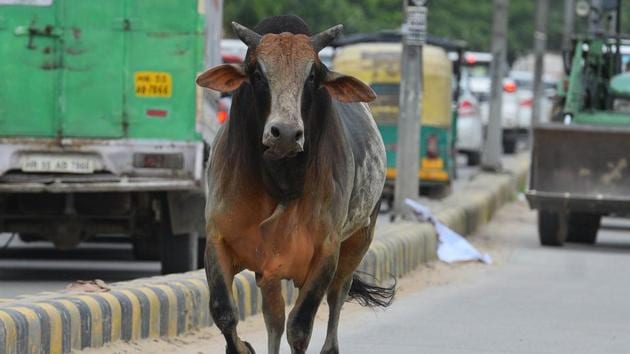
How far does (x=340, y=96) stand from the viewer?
335 inches

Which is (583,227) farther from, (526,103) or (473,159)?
(526,103)

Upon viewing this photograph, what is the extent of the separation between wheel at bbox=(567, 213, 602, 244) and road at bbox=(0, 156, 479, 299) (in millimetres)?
5548

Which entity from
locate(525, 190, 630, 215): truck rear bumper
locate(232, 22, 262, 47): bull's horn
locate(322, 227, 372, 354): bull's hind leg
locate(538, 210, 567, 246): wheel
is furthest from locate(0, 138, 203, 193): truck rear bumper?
locate(538, 210, 567, 246): wheel

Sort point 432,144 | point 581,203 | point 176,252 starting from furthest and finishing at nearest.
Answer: point 432,144
point 581,203
point 176,252

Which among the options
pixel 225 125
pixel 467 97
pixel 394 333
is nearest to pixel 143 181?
pixel 394 333

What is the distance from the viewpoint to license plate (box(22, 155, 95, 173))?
13312 mm

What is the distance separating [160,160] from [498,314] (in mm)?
3002

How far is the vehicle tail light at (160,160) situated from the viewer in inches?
533

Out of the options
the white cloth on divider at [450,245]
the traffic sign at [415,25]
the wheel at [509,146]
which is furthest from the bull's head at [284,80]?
the wheel at [509,146]

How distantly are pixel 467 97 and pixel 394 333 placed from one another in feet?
80.2

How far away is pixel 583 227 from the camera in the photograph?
2045 centimetres

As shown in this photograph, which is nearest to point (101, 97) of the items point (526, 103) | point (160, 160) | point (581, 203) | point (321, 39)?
point (160, 160)

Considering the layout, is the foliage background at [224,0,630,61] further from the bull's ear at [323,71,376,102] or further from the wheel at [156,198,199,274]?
the bull's ear at [323,71,376,102]

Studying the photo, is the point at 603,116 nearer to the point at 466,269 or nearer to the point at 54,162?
the point at 466,269
